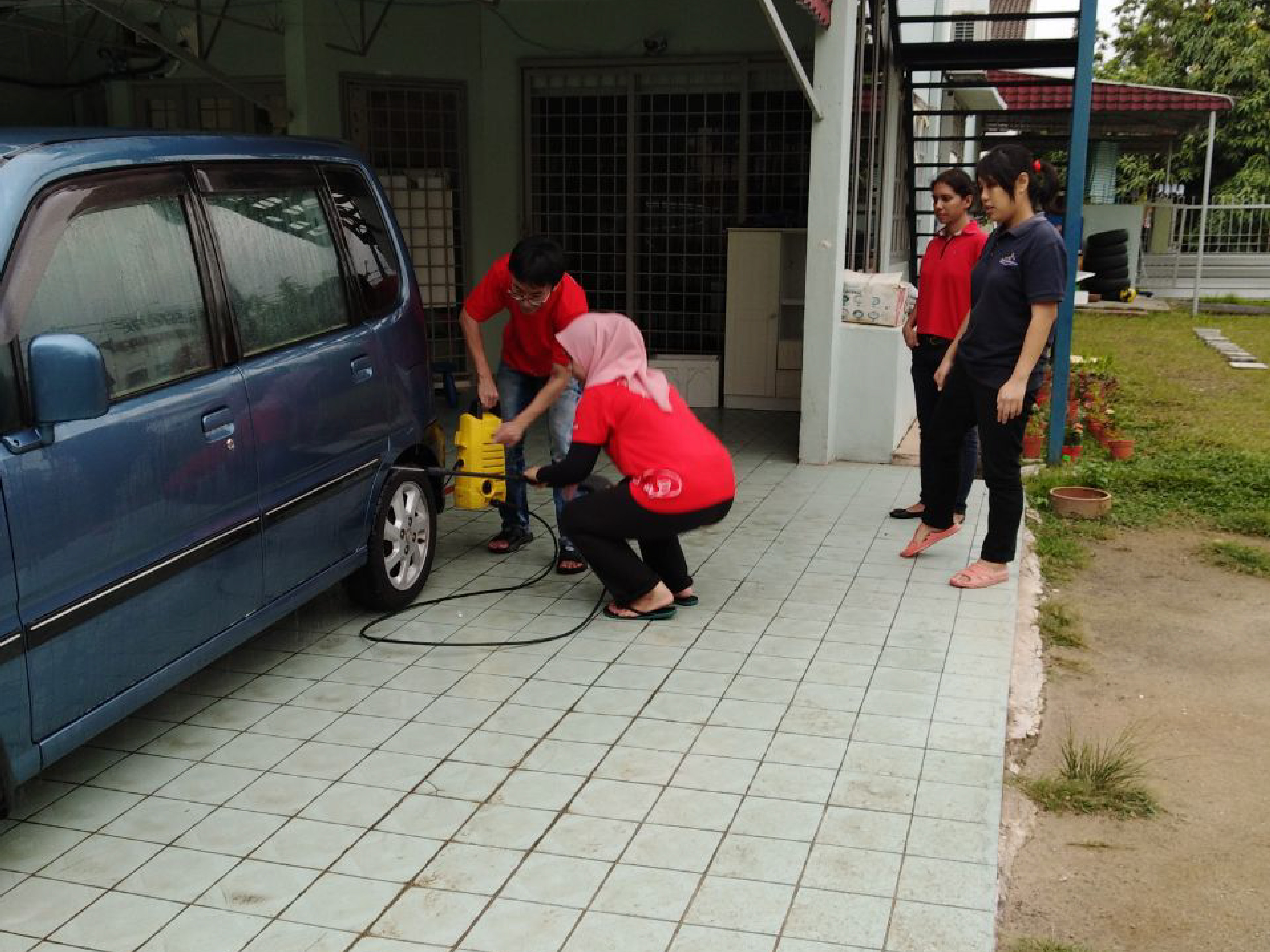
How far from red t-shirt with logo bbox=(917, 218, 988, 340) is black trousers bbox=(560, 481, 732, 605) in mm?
2120

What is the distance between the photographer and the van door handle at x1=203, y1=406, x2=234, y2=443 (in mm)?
3932

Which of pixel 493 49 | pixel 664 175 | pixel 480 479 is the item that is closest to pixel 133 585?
pixel 480 479

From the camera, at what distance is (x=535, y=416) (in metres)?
5.59

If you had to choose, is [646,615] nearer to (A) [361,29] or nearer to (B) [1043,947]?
(B) [1043,947]

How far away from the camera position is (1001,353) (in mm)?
5578

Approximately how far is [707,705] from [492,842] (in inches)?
46.2

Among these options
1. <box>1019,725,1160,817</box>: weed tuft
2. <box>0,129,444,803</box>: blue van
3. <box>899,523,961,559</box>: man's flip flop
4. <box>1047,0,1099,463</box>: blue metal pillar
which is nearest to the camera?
<box>0,129,444,803</box>: blue van

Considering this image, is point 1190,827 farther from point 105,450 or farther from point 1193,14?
point 1193,14

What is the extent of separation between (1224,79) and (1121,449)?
2841 centimetres

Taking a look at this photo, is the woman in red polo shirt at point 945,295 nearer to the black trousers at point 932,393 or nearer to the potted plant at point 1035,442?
the black trousers at point 932,393

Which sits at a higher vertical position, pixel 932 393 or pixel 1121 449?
pixel 932 393

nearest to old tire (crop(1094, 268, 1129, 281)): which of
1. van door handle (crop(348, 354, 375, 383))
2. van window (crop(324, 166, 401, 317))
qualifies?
van window (crop(324, 166, 401, 317))

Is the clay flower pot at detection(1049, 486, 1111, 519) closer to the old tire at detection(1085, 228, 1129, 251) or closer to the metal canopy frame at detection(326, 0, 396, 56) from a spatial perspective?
the metal canopy frame at detection(326, 0, 396, 56)

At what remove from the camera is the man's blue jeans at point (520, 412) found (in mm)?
5977
